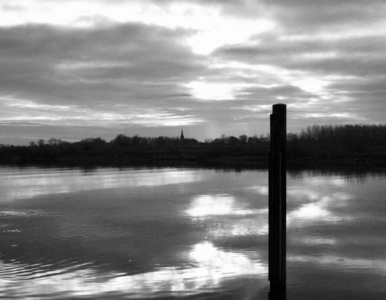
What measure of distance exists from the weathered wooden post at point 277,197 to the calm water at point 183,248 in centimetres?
109

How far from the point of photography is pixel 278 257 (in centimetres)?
844

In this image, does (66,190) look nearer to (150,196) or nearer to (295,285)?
(150,196)

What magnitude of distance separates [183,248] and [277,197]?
573cm

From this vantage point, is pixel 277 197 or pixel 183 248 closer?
pixel 277 197

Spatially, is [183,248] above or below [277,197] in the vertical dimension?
below

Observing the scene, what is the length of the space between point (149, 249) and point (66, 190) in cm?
1917

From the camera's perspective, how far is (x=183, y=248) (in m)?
13.5

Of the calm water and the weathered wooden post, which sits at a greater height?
the weathered wooden post

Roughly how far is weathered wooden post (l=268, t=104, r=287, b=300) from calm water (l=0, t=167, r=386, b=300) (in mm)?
1094

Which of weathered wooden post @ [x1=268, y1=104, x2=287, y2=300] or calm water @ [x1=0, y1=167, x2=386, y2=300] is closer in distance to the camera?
weathered wooden post @ [x1=268, y1=104, x2=287, y2=300]

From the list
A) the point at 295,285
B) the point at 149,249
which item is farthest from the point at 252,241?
the point at 295,285

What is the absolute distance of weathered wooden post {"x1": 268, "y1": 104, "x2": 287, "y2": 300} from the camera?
8.40 meters

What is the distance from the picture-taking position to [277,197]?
8.45 meters

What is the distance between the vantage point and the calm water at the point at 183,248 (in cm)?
973
